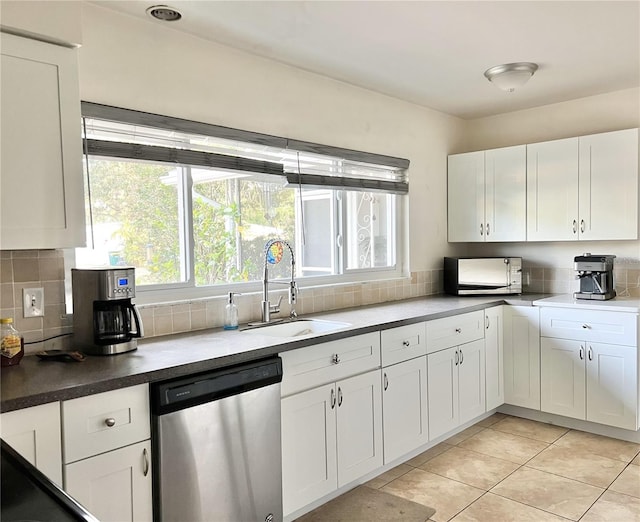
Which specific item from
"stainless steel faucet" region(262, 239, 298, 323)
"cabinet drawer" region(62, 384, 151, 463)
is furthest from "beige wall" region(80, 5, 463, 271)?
"cabinet drawer" region(62, 384, 151, 463)

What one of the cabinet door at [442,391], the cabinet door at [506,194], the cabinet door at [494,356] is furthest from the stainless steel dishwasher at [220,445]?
the cabinet door at [506,194]

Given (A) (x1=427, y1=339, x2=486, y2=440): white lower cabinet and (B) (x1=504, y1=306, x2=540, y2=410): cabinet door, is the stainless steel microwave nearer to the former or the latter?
(B) (x1=504, y1=306, x2=540, y2=410): cabinet door

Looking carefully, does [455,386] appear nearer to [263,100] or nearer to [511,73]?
[511,73]

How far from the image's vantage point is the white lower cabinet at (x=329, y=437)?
2.45 metres

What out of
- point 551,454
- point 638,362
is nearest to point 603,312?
point 638,362

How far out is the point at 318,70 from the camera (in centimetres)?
334

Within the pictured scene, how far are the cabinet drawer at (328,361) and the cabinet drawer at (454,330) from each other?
558 mm

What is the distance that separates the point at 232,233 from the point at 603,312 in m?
2.46

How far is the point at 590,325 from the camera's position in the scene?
355 centimetres

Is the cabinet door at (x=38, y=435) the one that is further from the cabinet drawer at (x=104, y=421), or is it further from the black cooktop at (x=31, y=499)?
the black cooktop at (x=31, y=499)

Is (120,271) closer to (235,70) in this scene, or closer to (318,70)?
(235,70)

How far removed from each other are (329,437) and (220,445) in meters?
0.70

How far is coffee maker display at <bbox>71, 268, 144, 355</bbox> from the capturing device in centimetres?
216

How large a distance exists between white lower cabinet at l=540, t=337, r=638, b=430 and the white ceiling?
184 cm
